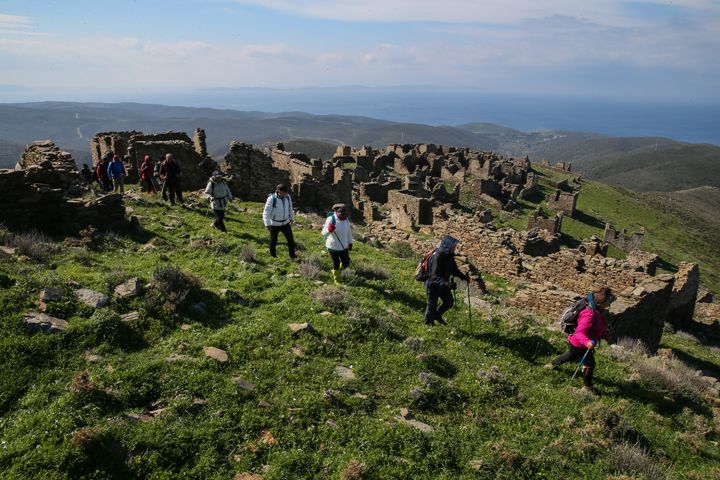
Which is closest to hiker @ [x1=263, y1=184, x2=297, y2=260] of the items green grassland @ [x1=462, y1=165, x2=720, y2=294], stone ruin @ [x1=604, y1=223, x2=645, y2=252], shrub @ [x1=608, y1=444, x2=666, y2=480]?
shrub @ [x1=608, y1=444, x2=666, y2=480]

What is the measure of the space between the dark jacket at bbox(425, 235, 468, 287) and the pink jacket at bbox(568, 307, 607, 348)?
8.66 feet

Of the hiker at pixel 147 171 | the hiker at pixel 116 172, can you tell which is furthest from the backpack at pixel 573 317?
the hiker at pixel 116 172

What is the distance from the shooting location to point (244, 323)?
8.80 meters

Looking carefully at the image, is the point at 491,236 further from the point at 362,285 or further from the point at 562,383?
the point at 562,383

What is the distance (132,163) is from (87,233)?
1254 cm

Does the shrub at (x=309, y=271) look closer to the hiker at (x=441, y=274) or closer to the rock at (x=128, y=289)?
the hiker at (x=441, y=274)

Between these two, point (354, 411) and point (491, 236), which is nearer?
point (354, 411)

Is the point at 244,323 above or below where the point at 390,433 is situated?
above

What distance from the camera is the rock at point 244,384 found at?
6.98 m

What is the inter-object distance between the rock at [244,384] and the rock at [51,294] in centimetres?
373

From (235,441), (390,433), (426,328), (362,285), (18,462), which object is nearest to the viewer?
(18,462)

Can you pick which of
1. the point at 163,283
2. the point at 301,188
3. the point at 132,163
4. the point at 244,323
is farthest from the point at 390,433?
the point at 132,163

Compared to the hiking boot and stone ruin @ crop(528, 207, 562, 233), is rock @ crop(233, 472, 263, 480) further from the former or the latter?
stone ruin @ crop(528, 207, 562, 233)

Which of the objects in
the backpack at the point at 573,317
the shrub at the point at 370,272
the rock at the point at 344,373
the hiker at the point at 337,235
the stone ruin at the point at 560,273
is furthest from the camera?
the stone ruin at the point at 560,273
